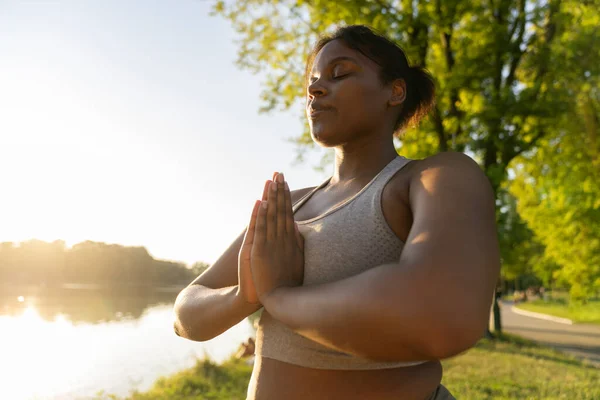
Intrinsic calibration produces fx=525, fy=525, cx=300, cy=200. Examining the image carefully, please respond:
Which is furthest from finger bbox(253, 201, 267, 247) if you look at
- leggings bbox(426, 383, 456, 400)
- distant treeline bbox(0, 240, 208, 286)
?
distant treeline bbox(0, 240, 208, 286)

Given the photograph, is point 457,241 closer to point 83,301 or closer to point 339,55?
point 339,55

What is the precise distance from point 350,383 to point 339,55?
96 centimetres

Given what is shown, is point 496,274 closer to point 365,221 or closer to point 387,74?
point 365,221

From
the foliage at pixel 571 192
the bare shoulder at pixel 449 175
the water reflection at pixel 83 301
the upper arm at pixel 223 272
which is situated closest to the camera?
the bare shoulder at pixel 449 175

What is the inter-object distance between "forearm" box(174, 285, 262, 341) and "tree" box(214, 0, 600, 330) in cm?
1126

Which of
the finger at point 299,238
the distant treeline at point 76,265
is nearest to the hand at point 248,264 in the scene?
the finger at point 299,238

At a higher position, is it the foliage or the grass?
the foliage

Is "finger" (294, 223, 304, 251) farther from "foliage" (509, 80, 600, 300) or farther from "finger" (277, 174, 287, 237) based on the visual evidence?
"foliage" (509, 80, 600, 300)

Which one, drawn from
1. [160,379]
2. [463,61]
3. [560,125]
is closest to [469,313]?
[160,379]

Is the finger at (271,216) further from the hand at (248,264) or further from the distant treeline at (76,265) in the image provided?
the distant treeline at (76,265)

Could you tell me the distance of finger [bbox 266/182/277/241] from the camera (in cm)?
140

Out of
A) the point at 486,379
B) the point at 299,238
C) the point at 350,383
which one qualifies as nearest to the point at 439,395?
the point at 350,383

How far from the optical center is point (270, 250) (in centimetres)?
138

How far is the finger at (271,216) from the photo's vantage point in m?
1.40
